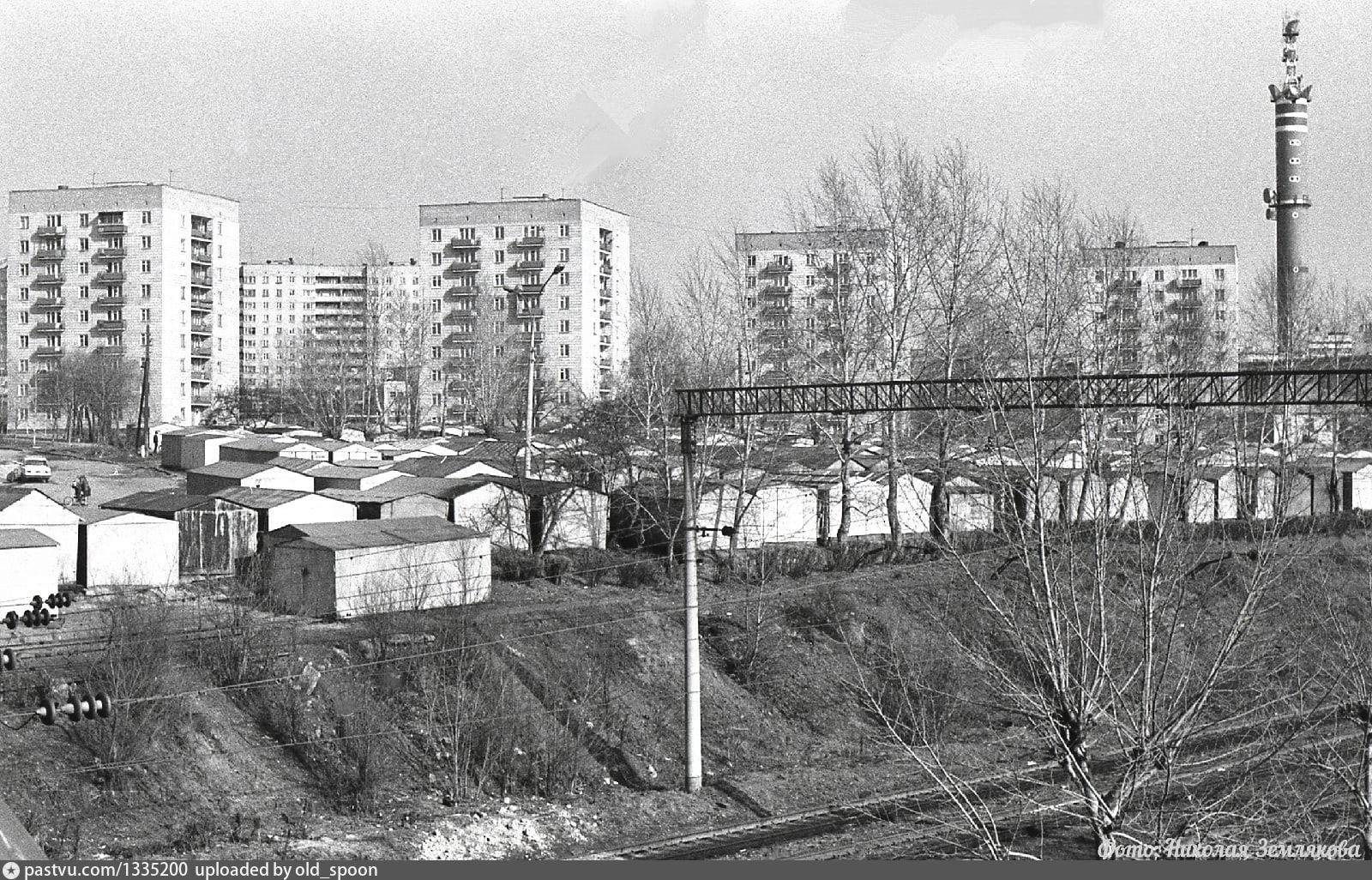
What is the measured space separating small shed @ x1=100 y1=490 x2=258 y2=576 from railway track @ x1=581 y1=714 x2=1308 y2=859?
10669 mm

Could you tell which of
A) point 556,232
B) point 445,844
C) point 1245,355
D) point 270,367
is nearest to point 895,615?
point 445,844

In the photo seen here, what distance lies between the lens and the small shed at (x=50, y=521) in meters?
21.0

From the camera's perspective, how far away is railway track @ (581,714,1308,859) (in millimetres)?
14977

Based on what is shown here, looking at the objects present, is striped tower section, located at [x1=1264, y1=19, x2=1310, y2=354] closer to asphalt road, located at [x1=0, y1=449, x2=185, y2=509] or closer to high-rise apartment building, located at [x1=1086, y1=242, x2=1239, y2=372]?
high-rise apartment building, located at [x1=1086, y1=242, x2=1239, y2=372]

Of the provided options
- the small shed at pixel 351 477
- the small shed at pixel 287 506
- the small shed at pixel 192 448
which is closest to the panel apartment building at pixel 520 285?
the small shed at pixel 192 448

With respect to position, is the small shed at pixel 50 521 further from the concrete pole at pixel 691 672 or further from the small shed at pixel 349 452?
the small shed at pixel 349 452

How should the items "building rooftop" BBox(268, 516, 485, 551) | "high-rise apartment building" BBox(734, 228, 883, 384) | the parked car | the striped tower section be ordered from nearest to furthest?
"building rooftop" BBox(268, 516, 485, 551)
"high-rise apartment building" BBox(734, 228, 883, 384)
the parked car
the striped tower section

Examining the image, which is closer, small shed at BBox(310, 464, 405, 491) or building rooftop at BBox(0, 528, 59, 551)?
building rooftop at BBox(0, 528, 59, 551)

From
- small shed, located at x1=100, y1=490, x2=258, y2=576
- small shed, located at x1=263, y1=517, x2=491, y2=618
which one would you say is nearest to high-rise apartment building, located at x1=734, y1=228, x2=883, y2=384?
small shed, located at x1=263, y1=517, x2=491, y2=618

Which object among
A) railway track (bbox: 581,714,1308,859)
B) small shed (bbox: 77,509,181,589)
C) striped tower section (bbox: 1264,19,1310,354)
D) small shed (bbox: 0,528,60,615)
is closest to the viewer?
railway track (bbox: 581,714,1308,859)

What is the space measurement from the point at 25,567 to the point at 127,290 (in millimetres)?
44296

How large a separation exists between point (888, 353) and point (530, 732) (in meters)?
13.5

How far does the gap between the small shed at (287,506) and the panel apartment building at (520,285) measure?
96.1ft

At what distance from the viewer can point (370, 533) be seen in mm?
21234
